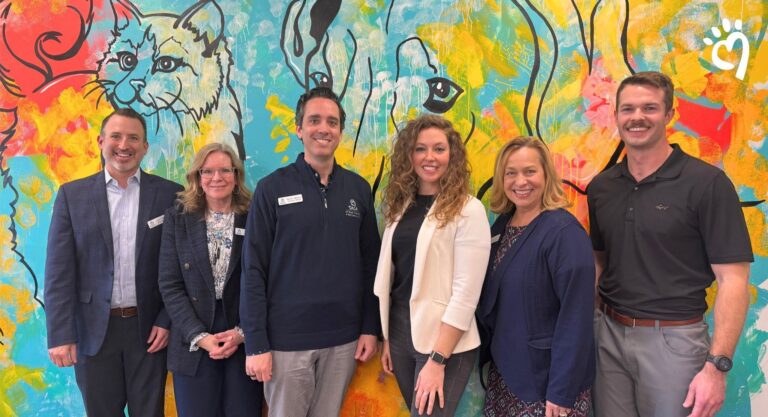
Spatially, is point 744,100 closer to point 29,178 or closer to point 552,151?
point 552,151

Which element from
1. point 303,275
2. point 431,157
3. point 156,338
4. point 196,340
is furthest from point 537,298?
point 156,338

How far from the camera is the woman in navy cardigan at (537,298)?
1.64 metres

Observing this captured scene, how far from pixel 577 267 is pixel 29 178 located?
9.61 feet

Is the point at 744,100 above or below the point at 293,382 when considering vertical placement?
above

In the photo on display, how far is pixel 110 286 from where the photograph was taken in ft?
6.86

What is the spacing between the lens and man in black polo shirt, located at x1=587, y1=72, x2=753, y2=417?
66.5 inches

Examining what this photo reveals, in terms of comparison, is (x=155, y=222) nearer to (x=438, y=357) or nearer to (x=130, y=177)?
(x=130, y=177)

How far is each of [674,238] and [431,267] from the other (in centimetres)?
97

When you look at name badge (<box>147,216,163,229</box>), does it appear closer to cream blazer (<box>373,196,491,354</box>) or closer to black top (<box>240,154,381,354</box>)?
black top (<box>240,154,381,354</box>)

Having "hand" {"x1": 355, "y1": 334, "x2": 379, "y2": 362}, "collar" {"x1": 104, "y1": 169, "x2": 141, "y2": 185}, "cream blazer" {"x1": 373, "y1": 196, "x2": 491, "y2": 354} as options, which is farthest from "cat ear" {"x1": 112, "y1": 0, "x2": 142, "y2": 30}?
"hand" {"x1": 355, "y1": 334, "x2": 379, "y2": 362}

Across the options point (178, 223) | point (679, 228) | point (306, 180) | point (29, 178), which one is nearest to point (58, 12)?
point (29, 178)

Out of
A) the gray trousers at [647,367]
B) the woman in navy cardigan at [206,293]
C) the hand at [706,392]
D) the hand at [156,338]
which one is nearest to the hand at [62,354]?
the hand at [156,338]

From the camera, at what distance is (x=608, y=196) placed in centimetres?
196

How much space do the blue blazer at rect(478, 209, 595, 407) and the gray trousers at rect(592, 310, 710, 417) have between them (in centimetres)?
24
